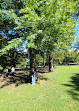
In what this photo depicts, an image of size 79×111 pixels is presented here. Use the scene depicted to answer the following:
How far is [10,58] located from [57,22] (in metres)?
9.67

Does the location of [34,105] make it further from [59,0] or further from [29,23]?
[59,0]

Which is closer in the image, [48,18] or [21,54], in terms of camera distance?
[48,18]

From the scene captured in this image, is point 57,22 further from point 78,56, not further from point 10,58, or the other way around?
point 78,56

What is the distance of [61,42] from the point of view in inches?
233

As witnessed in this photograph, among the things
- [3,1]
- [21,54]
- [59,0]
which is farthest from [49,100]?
[21,54]

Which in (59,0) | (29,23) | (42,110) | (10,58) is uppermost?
(59,0)

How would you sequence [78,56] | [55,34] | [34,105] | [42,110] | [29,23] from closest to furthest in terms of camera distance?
[42,110] → [34,105] → [29,23] → [55,34] → [78,56]

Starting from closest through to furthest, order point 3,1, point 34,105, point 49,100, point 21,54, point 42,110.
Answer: point 42,110
point 34,105
point 49,100
point 3,1
point 21,54

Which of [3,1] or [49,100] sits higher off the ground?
[3,1]

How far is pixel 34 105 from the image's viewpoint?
4.13 meters

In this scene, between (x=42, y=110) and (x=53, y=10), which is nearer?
(x=42, y=110)

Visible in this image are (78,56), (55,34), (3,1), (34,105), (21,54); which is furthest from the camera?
(78,56)

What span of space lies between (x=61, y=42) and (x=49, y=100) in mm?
3581

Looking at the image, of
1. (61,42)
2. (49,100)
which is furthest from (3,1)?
(49,100)
